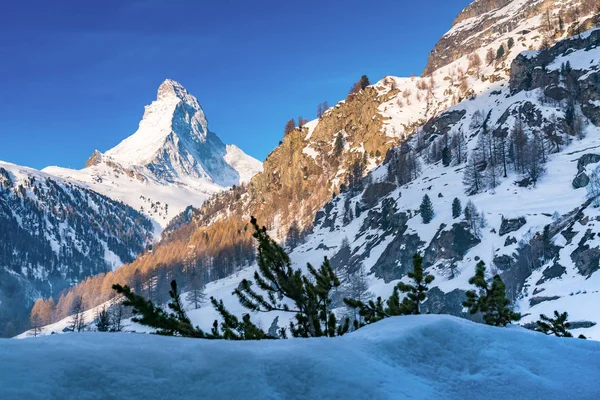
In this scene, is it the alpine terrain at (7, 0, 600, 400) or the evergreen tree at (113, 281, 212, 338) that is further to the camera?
the evergreen tree at (113, 281, 212, 338)

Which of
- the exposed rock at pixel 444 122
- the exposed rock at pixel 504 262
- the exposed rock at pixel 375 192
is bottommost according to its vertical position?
the exposed rock at pixel 504 262

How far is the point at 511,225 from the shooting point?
60.8m

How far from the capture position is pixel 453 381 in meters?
4.23

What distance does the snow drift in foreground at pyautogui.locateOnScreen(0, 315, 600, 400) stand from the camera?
10.1ft

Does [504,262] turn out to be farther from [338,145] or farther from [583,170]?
[338,145]

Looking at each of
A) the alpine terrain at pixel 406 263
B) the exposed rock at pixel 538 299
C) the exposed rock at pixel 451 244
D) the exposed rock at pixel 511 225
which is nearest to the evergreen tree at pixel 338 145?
the alpine terrain at pixel 406 263

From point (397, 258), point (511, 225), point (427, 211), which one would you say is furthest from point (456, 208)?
point (397, 258)

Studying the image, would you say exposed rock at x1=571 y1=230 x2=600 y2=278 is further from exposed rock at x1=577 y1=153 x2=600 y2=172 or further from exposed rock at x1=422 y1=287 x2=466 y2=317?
exposed rock at x1=577 y1=153 x2=600 y2=172

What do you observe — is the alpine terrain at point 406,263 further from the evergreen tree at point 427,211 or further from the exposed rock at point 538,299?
the evergreen tree at point 427,211

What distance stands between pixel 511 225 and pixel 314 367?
64796 mm

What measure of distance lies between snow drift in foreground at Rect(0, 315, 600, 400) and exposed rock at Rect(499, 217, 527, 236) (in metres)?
60.8

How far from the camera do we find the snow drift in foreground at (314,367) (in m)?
3.09

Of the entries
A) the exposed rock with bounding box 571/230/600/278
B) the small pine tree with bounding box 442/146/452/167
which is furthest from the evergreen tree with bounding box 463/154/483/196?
the exposed rock with bounding box 571/230/600/278

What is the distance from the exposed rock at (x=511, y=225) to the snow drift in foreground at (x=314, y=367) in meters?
60.8
